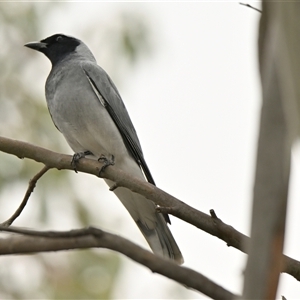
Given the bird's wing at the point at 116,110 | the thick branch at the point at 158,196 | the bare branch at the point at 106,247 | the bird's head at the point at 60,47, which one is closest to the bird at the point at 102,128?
Result: the bird's wing at the point at 116,110

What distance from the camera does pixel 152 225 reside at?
3889 millimetres

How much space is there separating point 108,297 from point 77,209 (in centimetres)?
101

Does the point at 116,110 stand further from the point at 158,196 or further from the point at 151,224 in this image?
the point at 158,196

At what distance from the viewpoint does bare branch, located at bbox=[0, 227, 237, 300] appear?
1.19 meters

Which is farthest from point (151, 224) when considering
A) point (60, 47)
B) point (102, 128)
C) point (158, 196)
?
point (60, 47)

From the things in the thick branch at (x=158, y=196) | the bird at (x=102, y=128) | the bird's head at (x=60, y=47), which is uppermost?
the bird's head at (x=60, y=47)

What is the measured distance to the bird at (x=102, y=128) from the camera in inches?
156

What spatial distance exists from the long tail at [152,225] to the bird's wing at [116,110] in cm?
18

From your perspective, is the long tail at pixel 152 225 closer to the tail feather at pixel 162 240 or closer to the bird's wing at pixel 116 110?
the tail feather at pixel 162 240

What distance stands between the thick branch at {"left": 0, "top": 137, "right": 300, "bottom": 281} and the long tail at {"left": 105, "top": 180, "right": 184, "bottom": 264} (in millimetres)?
697

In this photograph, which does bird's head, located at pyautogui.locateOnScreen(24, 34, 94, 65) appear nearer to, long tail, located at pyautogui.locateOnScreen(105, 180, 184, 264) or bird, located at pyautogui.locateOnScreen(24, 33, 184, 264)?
bird, located at pyautogui.locateOnScreen(24, 33, 184, 264)

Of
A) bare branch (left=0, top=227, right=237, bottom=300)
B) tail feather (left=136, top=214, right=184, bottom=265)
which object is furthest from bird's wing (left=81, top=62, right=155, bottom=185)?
bare branch (left=0, top=227, right=237, bottom=300)

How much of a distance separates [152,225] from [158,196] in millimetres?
1283

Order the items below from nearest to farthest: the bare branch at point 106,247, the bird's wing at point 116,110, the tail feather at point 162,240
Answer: the bare branch at point 106,247 < the tail feather at point 162,240 < the bird's wing at point 116,110
